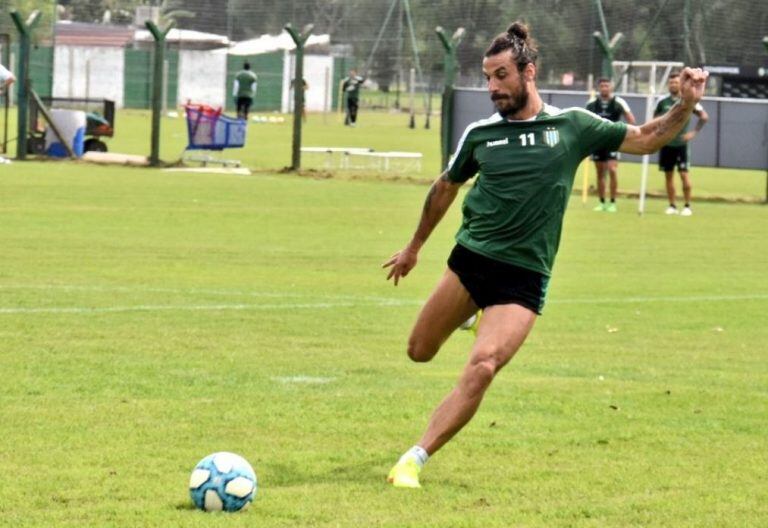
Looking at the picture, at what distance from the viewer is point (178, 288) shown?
1473cm

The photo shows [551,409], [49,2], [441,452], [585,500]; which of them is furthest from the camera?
[49,2]

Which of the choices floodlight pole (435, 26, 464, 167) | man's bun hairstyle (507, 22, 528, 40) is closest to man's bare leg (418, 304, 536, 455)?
man's bun hairstyle (507, 22, 528, 40)

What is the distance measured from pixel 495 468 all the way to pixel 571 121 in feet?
5.34

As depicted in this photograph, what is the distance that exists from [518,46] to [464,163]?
66 cm

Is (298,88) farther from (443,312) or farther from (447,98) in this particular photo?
(443,312)

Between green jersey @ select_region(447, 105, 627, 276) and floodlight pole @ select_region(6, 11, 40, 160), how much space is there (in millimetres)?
24516

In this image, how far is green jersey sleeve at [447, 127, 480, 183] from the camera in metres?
7.70

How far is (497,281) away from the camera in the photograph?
750cm

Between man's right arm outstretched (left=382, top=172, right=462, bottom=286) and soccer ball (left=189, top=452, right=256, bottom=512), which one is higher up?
man's right arm outstretched (left=382, top=172, right=462, bottom=286)

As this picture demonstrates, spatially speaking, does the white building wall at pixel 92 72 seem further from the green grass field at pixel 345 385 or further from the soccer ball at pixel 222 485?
the soccer ball at pixel 222 485

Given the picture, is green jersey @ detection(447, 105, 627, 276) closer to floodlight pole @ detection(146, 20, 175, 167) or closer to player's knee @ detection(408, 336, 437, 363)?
player's knee @ detection(408, 336, 437, 363)

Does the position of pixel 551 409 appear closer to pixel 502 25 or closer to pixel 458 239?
pixel 458 239

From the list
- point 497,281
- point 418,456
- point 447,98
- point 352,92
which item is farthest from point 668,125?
point 352,92

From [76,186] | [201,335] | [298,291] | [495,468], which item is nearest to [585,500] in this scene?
[495,468]
